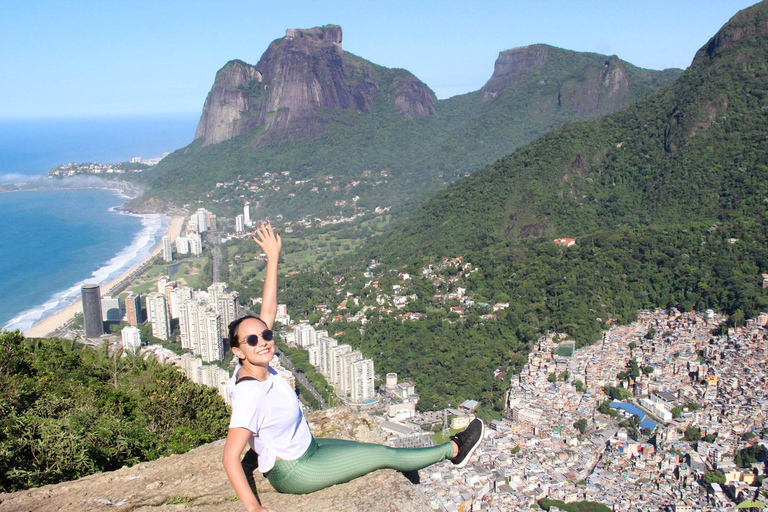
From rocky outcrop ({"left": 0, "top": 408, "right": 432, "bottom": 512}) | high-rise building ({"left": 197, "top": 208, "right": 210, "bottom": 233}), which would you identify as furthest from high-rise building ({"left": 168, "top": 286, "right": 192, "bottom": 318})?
rocky outcrop ({"left": 0, "top": 408, "right": 432, "bottom": 512})

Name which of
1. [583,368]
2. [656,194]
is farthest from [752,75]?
[583,368]

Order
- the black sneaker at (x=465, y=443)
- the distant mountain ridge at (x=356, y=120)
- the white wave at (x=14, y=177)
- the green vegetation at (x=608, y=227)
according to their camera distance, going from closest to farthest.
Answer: the black sneaker at (x=465, y=443)
the green vegetation at (x=608, y=227)
the distant mountain ridge at (x=356, y=120)
the white wave at (x=14, y=177)

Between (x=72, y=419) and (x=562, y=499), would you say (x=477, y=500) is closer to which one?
(x=562, y=499)

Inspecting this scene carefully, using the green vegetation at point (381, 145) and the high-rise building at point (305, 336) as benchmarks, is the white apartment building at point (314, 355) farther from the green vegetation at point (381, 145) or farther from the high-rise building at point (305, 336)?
the green vegetation at point (381, 145)

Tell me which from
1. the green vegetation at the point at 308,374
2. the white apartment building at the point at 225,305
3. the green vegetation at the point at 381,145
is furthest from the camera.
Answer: the green vegetation at the point at 381,145

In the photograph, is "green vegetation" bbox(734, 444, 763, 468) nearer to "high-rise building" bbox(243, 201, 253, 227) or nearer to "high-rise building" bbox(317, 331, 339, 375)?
"high-rise building" bbox(317, 331, 339, 375)

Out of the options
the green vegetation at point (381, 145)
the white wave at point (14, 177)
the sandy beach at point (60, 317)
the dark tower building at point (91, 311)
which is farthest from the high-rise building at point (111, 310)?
the white wave at point (14, 177)
